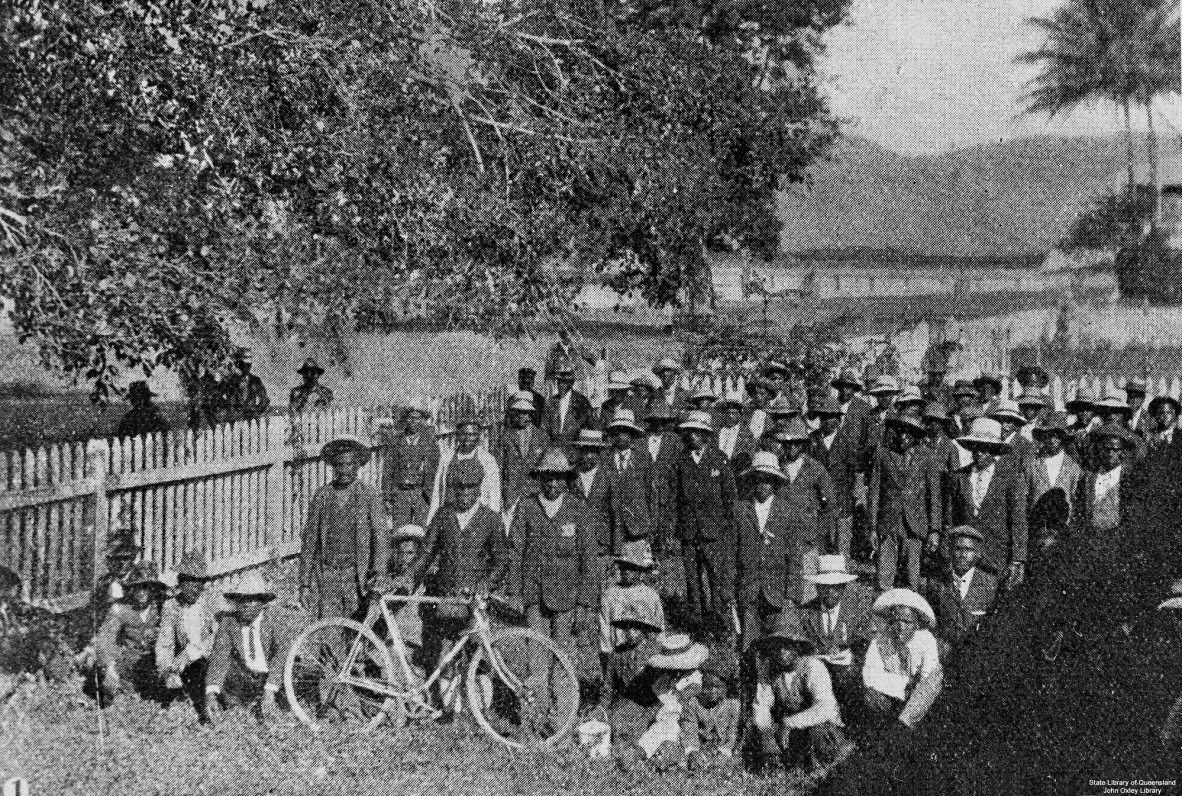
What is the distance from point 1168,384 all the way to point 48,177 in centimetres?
1094

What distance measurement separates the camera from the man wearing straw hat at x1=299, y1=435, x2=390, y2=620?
293 inches

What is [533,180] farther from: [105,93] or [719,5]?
[719,5]

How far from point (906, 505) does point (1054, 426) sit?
1.39 m

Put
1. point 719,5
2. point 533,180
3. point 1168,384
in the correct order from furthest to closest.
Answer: point 719,5
point 1168,384
point 533,180

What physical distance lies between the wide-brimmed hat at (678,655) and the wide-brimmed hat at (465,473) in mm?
1657

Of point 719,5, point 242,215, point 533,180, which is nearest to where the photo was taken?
point 242,215

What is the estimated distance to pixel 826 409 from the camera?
991 cm

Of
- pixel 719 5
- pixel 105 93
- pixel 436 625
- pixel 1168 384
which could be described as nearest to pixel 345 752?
pixel 436 625

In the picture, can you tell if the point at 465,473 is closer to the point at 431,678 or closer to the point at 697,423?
the point at 431,678

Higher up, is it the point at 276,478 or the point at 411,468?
the point at 411,468

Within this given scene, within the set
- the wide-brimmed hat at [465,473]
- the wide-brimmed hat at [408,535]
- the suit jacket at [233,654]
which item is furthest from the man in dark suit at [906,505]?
the suit jacket at [233,654]

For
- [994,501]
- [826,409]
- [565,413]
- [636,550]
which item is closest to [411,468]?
[565,413]

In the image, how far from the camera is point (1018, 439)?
8.59m

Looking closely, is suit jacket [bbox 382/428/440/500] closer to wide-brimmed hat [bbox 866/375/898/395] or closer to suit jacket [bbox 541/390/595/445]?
suit jacket [bbox 541/390/595/445]
